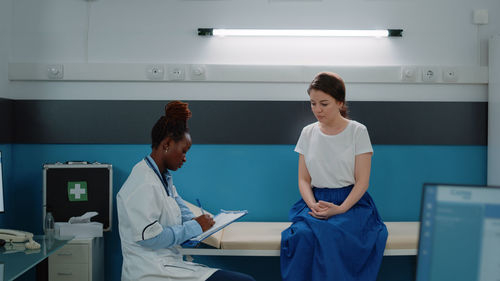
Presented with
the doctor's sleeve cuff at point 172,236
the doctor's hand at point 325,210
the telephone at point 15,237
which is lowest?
the telephone at point 15,237

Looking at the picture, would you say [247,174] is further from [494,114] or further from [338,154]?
[494,114]

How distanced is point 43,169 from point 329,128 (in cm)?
191

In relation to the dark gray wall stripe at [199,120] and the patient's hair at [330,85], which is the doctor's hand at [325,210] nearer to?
the patient's hair at [330,85]

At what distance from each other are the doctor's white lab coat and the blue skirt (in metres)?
0.58

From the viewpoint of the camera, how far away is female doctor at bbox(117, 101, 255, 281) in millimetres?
1895

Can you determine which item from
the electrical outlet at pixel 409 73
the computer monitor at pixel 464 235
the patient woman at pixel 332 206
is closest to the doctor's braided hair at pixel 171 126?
the patient woman at pixel 332 206

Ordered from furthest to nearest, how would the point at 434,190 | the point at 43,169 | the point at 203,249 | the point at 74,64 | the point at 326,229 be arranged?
the point at 74,64 → the point at 43,169 → the point at 203,249 → the point at 326,229 → the point at 434,190

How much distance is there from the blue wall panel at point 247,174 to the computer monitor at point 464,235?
7.52 ft

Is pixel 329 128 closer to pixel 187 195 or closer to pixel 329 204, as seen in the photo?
pixel 329 204

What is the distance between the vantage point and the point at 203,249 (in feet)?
8.32

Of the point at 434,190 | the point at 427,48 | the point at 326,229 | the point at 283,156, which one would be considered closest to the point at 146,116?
the point at 283,156

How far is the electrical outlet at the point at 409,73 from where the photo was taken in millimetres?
3158

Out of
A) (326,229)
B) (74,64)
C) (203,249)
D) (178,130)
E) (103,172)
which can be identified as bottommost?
(203,249)

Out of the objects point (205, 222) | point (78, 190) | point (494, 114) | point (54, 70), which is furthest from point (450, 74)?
point (54, 70)
